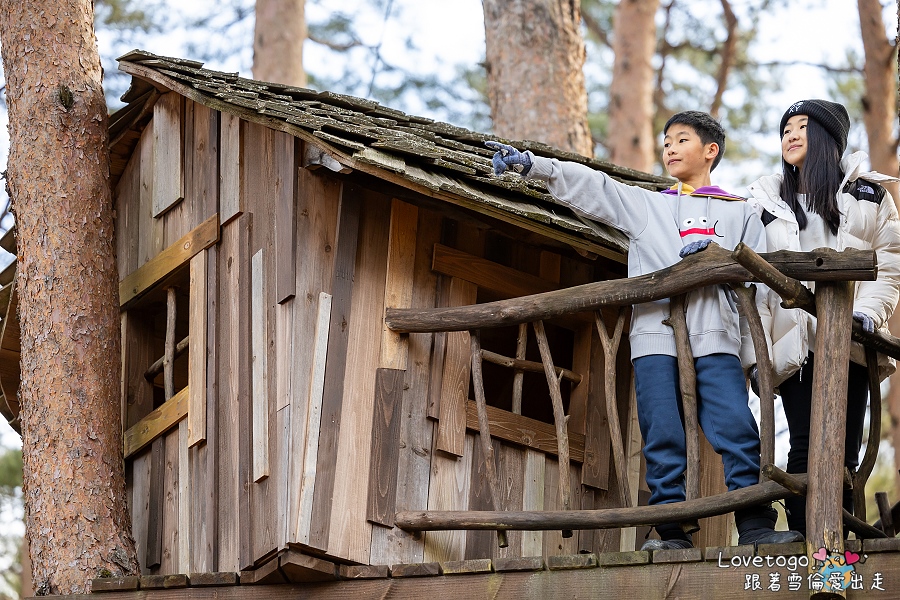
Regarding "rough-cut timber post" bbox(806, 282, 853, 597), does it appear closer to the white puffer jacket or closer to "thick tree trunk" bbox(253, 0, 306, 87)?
the white puffer jacket

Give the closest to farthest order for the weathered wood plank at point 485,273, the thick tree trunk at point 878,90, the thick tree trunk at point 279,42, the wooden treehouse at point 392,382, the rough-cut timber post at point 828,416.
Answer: the rough-cut timber post at point 828,416 < the wooden treehouse at point 392,382 < the weathered wood plank at point 485,273 < the thick tree trunk at point 878,90 < the thick tree trunk at point 279,42

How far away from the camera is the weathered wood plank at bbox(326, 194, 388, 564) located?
18.2 feet

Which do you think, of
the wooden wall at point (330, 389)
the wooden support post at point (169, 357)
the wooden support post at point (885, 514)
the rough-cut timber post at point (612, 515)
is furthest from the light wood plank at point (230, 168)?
the wooden support post at point (885, 514)

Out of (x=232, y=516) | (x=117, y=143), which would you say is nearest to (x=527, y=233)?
(x=232, y=516)

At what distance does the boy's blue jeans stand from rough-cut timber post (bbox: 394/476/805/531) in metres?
0.20

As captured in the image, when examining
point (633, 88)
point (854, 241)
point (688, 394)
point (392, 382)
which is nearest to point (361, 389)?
point (392, 382)

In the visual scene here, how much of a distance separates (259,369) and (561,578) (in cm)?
182

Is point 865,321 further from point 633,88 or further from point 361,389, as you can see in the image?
point 633,88

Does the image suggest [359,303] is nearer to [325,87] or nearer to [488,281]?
[488,281]

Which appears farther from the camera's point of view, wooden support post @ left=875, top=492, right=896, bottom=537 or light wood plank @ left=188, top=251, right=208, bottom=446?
wooden support post @ left=875, top=492, right=896, bottom=537

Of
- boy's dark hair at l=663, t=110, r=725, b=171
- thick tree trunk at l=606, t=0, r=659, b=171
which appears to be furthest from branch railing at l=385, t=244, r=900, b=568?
thick tree trunk at l=606, t=0, r=659, b=171

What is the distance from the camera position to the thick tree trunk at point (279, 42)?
13.0 m

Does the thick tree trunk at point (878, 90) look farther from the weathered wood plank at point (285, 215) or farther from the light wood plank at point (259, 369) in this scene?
the light wood plank at point (259, 369)

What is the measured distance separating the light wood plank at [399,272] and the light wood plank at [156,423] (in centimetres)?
124
